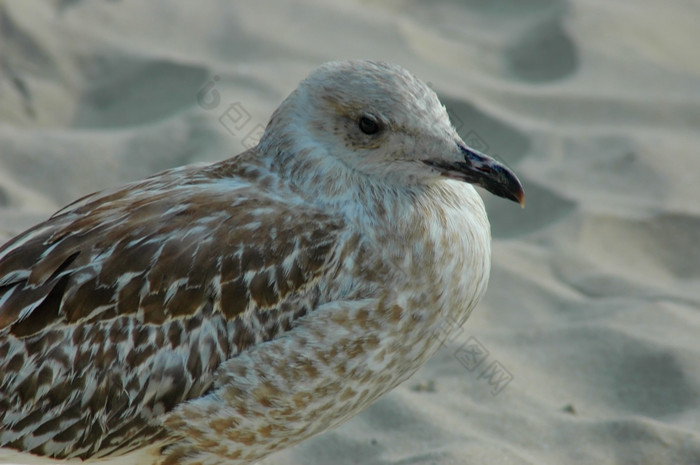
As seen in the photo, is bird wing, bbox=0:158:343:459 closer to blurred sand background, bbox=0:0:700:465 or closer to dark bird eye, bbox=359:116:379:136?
dark bird eye, bbox=359:116:379:136

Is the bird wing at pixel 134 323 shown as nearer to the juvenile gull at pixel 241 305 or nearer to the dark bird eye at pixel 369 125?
the juvenile gull at pixel 241 305

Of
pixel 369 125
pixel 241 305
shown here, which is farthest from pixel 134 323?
pixel 369 125

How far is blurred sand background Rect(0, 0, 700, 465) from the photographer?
3850 millimetres

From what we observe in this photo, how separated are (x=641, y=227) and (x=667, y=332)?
0.91 m

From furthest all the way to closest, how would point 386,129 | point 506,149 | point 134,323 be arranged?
point 506,149, point 386,129, point 134,323

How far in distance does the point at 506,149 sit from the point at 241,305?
10.3ft

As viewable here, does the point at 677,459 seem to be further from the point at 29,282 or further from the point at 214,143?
the point at 214,143

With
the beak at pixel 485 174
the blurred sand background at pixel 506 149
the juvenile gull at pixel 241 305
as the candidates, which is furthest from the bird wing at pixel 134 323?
the blurred sand background at pixel 506 149

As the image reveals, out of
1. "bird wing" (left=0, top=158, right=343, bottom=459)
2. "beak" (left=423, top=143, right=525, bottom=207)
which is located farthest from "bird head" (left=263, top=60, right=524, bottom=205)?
"bird wing" (left=0, top=158, right=343, bottom=459)

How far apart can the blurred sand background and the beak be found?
3.33ft

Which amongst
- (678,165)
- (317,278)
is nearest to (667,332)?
(678,165)

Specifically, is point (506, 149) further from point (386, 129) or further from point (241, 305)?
point (241, 305)

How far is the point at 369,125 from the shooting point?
3131 mm

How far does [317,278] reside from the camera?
303cm
